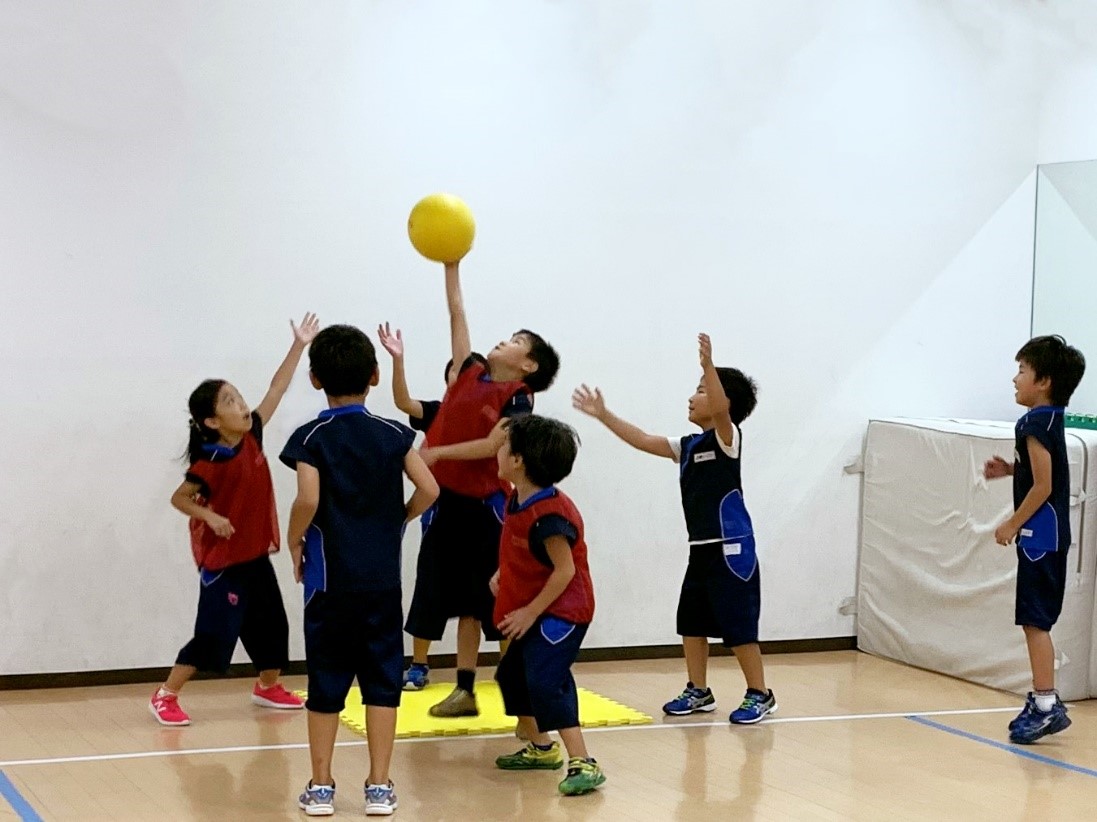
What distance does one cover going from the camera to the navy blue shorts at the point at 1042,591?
17.0ft

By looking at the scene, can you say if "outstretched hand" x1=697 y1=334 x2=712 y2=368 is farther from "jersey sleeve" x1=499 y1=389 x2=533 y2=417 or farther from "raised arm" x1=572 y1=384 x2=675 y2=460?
"jersey sleeve" x1=499 y1=389 x2=533 y2=417

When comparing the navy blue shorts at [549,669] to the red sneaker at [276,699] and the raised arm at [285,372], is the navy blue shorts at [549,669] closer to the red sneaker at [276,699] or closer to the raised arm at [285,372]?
the red sneaker at [276,699]

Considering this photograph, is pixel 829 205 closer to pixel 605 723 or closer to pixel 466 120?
pixel 466 120

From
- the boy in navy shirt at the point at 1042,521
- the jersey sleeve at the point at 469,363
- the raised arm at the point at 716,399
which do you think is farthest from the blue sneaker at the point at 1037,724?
the jersey sleeve at the point at 469,363

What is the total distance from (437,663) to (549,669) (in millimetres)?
1984

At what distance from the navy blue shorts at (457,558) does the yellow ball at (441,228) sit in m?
0.87

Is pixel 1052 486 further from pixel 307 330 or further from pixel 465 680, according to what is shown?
pixel 307 330

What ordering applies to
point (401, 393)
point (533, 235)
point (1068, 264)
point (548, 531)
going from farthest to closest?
point (1068, 264), point (533, 235), point (401, 393), point (548, 531)

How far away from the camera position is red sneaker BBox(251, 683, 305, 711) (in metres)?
5.46

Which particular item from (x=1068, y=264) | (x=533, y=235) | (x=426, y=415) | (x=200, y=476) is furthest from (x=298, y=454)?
(x=1068, y=264)

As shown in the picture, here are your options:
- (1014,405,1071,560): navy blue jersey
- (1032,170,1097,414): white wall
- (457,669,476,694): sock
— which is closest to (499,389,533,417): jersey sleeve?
(457,669,476,694): sock

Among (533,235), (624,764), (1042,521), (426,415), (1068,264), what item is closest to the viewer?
(624,764)

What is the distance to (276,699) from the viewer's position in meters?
5.47

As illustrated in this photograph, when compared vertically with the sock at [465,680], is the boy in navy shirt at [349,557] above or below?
above
